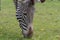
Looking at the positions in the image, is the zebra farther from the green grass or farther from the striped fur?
the green grass

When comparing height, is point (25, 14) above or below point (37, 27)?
above

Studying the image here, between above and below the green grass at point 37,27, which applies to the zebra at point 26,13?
above

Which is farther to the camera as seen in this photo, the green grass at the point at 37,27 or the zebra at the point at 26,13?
the green grass at the point at 37,27

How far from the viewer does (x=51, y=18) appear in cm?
1073

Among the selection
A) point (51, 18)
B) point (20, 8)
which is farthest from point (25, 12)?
point (51, 18)

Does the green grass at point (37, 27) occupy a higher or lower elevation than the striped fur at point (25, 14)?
lower

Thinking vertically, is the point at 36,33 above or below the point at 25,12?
below

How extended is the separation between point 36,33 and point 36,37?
53cm

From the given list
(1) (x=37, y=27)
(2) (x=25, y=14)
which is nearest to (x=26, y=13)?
(2) (x=25, y=14)

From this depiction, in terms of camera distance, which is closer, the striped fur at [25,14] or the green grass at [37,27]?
the striped fur at [25,14]

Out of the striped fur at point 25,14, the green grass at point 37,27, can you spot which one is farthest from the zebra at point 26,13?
the green grass at point 37,27

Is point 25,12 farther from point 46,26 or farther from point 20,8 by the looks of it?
point 46,26

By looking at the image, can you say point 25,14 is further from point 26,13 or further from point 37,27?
point 37,27

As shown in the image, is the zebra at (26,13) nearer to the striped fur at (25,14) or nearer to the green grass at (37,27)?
the striped fur at (25,14)
